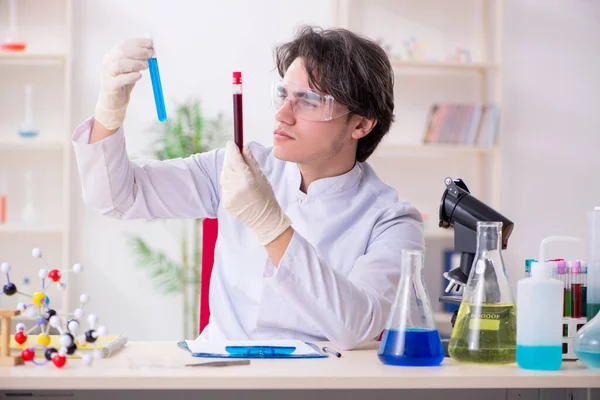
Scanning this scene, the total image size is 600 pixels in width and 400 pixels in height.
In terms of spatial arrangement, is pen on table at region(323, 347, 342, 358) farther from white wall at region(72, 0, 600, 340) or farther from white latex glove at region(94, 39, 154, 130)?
white wall at region(72, 0, 600, 340)

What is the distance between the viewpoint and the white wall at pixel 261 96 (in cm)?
401

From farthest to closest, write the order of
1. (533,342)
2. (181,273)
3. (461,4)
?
(461,4) < (181,273) < (533,342)

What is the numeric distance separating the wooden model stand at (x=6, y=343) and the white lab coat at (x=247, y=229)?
1.91 feet

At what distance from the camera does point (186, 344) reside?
4.44ft

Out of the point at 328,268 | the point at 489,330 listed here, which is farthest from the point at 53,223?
the point at 489,330

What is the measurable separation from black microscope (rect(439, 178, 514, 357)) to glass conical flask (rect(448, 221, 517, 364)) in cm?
12

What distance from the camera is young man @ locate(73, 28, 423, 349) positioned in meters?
1.70

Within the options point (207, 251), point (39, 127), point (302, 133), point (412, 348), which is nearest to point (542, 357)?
point (412, 348)

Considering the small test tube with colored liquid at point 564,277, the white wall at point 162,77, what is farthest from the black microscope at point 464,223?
the white wall at point 162,77

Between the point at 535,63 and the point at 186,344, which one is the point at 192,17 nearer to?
the point at 535,63

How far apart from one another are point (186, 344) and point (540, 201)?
3.31 metres

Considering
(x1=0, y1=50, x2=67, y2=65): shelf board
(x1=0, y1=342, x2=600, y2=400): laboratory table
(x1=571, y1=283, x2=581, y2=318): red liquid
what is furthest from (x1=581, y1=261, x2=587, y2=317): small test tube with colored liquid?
(x1=0, y1=50, x2=67, y2=65): shelf board

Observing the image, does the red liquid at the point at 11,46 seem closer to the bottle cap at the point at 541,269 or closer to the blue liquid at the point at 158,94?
the blue liquid at the point at 158,94

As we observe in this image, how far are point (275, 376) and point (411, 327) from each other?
0.79 feet
